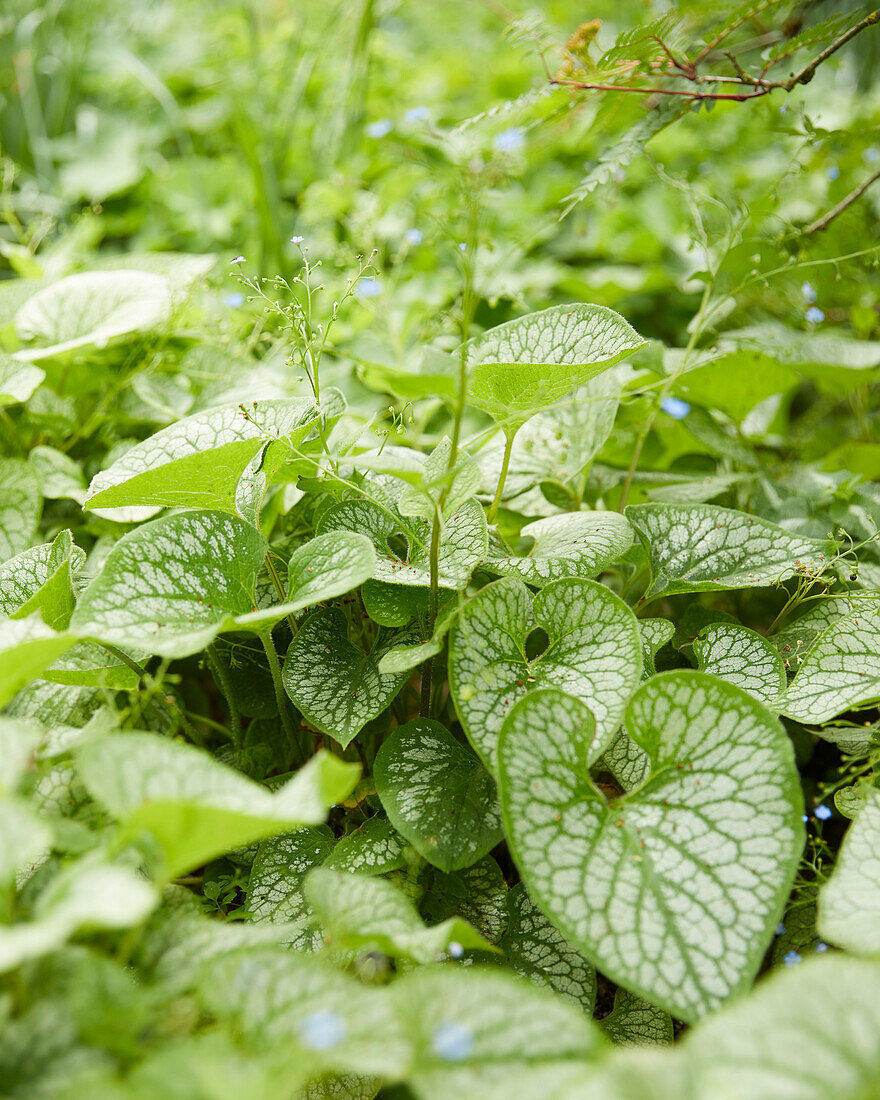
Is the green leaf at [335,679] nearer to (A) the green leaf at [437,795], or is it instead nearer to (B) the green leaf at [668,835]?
(A) the green leaf at [437,795]

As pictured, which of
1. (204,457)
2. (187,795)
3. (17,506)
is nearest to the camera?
(187,795)

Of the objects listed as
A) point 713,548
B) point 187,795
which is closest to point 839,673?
point 713,548

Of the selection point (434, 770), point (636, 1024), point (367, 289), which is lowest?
point (636, 1024)

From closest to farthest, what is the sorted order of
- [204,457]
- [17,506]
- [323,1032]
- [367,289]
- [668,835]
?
[323,1032] → [668,835] → [204,457] → [17,506] → [367,289]

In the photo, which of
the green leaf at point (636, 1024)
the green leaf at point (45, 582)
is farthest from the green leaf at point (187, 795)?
the green leaf at point (636, 1024)

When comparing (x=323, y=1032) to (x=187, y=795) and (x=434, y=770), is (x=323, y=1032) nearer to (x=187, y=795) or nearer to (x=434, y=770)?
(x=187, y=795)

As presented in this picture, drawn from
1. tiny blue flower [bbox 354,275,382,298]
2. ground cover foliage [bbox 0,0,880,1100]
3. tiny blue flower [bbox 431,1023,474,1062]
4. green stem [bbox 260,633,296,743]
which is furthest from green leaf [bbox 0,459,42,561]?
tiny blue flower [bbox 431,1023,474,1062]

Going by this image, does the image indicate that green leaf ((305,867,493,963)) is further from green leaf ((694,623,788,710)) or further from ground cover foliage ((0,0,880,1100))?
green leaf ((694,623,788,710))

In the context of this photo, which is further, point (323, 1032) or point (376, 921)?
point (376, 921)

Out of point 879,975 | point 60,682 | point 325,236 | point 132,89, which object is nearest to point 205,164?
point 132,89
